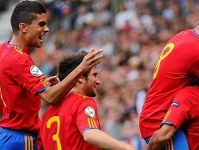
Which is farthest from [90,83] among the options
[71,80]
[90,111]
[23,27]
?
[23,27]

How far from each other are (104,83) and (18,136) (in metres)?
8.12

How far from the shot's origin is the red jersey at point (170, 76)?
6590 mm

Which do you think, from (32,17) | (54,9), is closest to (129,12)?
(54,9)

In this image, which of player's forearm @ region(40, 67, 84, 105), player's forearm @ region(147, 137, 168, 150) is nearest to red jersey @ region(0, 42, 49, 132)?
player's forearm @ region(40, 67, 84, 105)

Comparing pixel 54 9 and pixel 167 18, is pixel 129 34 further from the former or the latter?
pixel 54 9

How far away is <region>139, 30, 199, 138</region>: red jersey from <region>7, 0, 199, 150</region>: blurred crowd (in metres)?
5.55

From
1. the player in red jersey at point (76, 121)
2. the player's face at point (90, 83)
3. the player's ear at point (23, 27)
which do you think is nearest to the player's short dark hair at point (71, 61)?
the player in red jersey at point (76, 121)

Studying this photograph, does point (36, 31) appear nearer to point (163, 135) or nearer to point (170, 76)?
point (170, 76)

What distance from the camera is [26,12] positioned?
23.7ft

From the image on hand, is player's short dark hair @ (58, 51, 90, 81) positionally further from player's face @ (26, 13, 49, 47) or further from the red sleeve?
player's face @ (26, 13, 49, 47)

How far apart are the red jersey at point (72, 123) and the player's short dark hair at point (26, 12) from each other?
921 millimetres

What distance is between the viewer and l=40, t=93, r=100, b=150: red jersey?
6437 millimetres

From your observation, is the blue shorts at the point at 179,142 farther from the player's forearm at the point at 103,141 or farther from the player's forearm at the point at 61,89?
the player's forearm at the point at 61,89

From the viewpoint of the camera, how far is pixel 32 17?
7.22m
